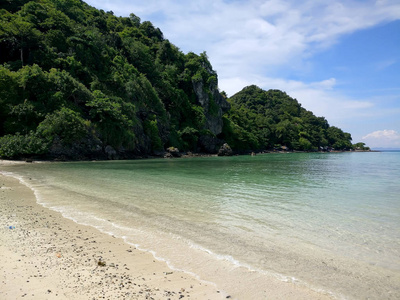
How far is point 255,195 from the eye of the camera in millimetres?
12383

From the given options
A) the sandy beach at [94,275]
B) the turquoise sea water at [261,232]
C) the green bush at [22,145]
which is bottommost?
the turquoise sea water at [261,232]

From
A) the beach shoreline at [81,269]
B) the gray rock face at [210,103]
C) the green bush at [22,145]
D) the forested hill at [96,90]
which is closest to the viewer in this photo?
the beach shoreline at [81,269]

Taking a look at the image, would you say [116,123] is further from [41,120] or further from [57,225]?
[57,225]

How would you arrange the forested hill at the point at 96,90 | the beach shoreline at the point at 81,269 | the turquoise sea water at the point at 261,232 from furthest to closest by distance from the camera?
1. the forested hill at the point at 96,90
2. the turquoise sea water at the point at 261,232
3. the beach shoreline at the point at 81,269

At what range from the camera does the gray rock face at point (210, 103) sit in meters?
76.5

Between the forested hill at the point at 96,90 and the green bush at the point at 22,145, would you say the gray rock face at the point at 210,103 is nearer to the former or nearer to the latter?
the forested hill at the point at 96,90

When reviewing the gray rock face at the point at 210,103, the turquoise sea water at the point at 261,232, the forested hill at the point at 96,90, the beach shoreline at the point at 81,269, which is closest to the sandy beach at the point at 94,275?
the beach shoreline at the point at 81,269

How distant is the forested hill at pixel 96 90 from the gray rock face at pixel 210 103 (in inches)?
12.0

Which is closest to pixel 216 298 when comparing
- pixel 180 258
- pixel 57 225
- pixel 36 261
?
pixel 180 258

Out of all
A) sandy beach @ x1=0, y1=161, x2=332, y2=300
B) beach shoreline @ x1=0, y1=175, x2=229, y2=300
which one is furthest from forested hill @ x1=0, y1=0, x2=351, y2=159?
sandy beach @ x1=0, y1=161, x2=332, y2=300

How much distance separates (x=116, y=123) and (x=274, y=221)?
1603 inches

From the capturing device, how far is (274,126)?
111000 mm

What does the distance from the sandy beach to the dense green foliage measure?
7891cm

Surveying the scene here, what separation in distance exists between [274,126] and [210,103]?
43.5m
